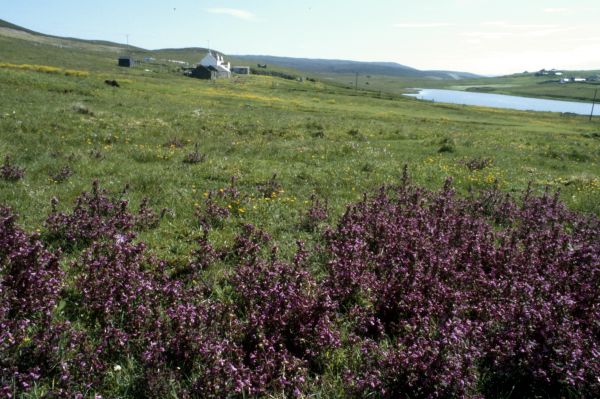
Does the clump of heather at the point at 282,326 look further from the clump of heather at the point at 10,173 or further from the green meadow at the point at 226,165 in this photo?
the clump of heather at the point at 10,173

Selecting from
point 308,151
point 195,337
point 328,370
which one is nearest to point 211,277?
point 195,337

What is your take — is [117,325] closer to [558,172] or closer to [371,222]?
[371,222]

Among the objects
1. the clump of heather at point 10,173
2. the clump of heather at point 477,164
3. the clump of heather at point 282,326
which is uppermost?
the clump of heather at point 477,164

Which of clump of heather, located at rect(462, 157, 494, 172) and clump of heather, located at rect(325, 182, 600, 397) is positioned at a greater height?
clump of heather, located at rect(462, 157, 494, 172)

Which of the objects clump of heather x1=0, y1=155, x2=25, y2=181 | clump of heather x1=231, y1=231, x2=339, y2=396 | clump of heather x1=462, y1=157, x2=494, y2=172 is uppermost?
clump of heather x1=462, y1=157, x2=494, y2=172

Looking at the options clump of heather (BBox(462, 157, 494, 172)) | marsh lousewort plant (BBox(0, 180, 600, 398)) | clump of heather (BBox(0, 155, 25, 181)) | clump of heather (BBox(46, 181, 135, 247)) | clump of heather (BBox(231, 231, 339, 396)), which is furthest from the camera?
clump of heather (BBox(462, 157, 494, 172))

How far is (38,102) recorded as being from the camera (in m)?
27.4

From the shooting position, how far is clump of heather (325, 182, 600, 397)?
4.43 meters

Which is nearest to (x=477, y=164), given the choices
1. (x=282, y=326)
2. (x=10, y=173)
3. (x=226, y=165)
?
(x=226, y=165)

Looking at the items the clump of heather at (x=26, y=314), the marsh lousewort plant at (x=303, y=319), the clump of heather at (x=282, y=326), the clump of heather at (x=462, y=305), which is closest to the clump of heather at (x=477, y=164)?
the clump of heather at (x=462, y=305)

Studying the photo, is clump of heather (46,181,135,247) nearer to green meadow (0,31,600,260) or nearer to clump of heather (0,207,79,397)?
green meadow (0,31,600,260)

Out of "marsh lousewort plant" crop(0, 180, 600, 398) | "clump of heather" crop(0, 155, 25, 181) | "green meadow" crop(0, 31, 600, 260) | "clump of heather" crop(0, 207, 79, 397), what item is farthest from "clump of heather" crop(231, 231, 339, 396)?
"clump of heather" crop(0, 155, 25, 181)

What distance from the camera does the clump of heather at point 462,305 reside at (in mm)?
4430

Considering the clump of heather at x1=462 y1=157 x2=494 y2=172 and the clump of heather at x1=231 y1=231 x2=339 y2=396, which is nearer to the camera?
the clump of heather at x1=231 y1=231 x2=339 y2=396
